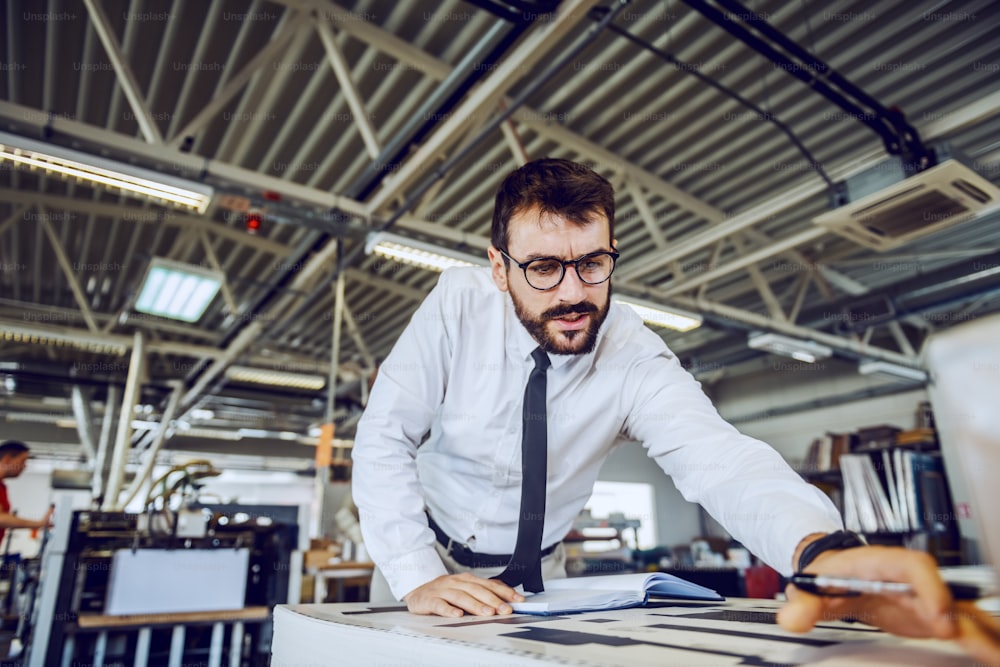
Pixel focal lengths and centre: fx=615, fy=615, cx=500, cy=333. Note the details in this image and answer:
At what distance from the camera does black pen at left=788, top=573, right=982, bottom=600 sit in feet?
1.37

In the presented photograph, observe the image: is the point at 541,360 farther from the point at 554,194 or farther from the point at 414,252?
the point at 414,252

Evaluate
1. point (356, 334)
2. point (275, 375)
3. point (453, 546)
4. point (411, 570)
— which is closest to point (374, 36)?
point (453, 546)

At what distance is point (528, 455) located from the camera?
3.70ft

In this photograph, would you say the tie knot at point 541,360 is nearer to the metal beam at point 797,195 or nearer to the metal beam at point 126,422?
the metal beam at point 797,195

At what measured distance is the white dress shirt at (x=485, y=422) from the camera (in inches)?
43.5

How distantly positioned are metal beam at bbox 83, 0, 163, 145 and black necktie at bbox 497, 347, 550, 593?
10.5 ft

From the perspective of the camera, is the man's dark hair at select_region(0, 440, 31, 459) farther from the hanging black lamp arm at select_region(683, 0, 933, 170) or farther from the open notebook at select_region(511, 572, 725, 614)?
the hanging black lamp arm at select_region(683, 0, 933, 170)

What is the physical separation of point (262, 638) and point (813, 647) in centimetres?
325

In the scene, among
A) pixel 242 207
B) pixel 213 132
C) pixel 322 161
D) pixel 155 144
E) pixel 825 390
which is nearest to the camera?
pixel 155 144

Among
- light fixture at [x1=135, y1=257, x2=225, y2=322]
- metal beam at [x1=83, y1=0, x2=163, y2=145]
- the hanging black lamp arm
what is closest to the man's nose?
the hanging black lamp arm

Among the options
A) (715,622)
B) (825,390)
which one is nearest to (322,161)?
(715,622)

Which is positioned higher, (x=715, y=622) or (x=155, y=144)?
(x=155, y=144)

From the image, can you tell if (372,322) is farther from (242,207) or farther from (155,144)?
(155,144)

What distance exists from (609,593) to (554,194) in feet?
2.26
